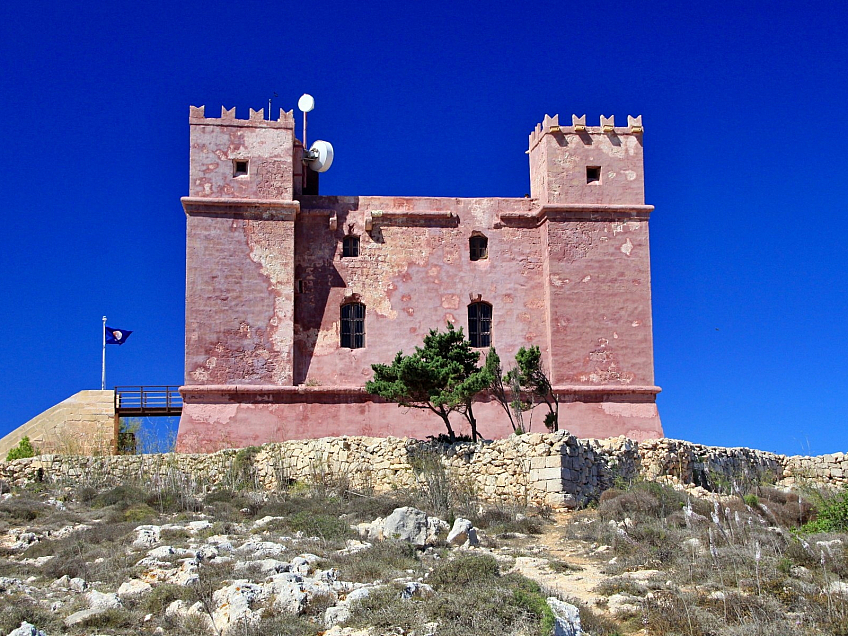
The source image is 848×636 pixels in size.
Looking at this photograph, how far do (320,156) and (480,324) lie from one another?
291 inches

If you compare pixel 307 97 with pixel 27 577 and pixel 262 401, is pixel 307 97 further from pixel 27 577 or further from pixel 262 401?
pixel 27 577

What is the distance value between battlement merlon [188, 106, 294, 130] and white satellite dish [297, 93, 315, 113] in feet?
7.24

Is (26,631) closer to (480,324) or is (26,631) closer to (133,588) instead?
(133,588)

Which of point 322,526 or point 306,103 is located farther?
point 306,103

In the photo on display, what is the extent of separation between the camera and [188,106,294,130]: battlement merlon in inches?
1108

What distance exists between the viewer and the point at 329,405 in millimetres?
27203

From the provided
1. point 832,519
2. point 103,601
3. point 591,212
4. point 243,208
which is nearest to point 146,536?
point 103,601

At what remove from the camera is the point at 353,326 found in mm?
28250

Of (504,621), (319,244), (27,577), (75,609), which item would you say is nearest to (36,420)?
(319,244)

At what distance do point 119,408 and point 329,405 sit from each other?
7131mm

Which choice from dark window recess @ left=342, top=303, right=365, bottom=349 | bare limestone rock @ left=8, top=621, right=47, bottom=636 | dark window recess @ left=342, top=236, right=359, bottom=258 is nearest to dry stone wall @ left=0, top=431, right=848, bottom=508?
dark window recess @ left=342, top=303, right=365, bottom=349

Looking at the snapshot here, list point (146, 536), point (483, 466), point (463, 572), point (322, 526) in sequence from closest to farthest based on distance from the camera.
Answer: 1. point (463, 572)
2. point (146, 536)
3. point (322, 526)
4. point (483, 466)

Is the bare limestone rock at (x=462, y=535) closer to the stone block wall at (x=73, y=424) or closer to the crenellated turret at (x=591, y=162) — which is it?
the crenellated turret at (x=591, y=162)

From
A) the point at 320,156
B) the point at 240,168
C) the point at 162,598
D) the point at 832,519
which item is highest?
the point at 320,156
